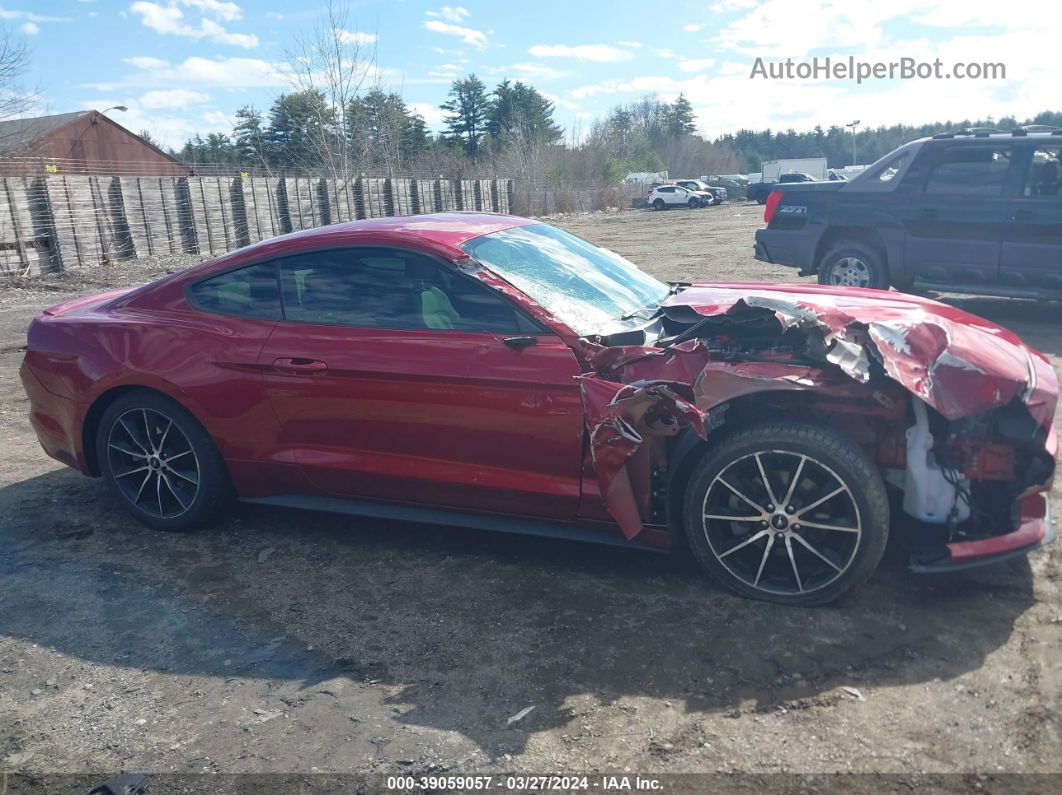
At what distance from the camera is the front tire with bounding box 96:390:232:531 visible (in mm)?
4367

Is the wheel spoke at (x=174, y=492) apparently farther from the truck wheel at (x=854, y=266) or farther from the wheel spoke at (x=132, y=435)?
the truck wheel at (x=854, y=266)

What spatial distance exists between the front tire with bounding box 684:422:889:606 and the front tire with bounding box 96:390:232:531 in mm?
2473

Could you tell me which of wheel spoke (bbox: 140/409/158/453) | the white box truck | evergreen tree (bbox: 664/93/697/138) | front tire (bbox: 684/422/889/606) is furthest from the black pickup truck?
evergreen tree (bbox: 664/93/697/138)

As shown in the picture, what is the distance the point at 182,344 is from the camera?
4.32 metres

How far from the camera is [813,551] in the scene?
3.38m

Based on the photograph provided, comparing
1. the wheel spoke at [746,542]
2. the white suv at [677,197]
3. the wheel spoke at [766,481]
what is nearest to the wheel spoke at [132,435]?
the wheel spoke at [746,542]

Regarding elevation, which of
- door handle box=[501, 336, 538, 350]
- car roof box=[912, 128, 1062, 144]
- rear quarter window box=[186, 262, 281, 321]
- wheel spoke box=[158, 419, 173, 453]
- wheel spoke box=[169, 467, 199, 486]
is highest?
car roof box=[912, 128, 1062, 144]

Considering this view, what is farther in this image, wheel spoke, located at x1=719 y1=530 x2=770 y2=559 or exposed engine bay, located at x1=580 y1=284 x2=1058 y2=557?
wheel spoke, located at x1=719 y1=530 x2=770 y2=559

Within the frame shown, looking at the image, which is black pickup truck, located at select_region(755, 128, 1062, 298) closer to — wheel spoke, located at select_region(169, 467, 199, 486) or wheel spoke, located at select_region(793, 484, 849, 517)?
wheel spoke, located at select_region(793, 484, 849, 517)

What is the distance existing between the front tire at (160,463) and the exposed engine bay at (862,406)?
2143 millimetres

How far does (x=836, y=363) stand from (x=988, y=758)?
4.64 feet

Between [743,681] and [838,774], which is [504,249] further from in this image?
[838,774]

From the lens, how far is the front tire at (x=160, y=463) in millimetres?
4367

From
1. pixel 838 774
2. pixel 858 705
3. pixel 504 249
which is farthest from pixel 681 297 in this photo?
pixel 838 774
